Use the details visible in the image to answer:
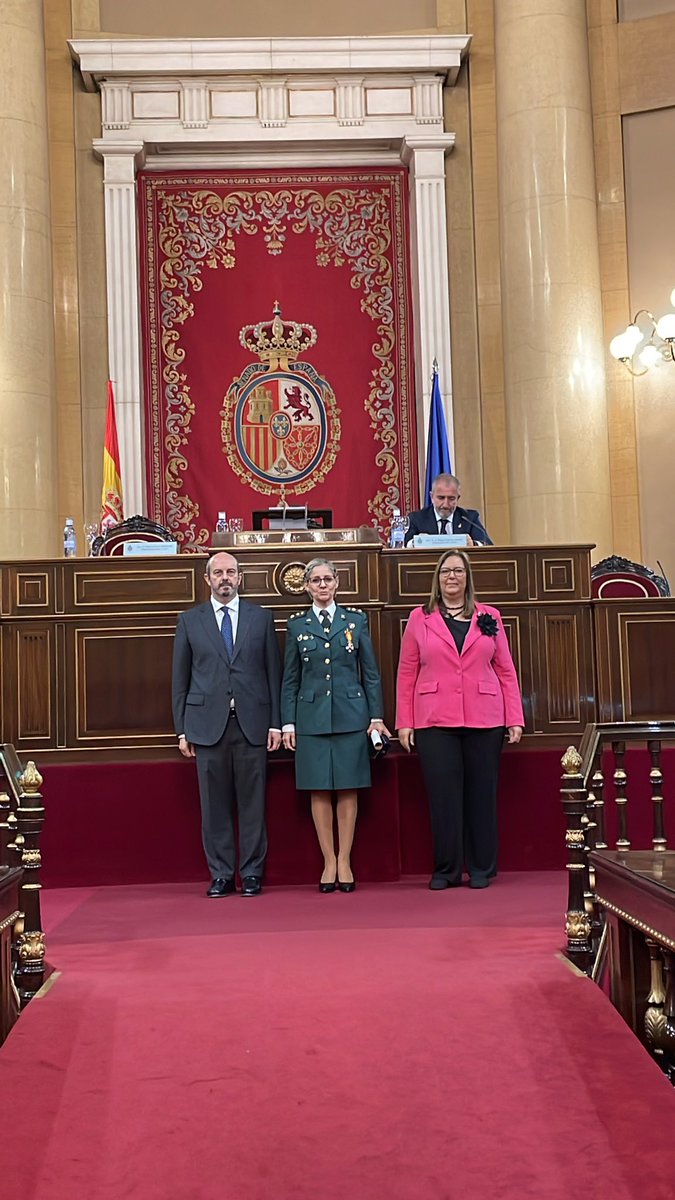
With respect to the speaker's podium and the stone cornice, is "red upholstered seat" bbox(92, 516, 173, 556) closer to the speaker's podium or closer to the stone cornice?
the speaker's podium

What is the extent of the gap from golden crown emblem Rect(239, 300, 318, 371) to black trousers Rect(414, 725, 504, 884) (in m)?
5.19

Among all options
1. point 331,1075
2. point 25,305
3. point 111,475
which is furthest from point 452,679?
point 25,305

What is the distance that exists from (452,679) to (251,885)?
1184mm

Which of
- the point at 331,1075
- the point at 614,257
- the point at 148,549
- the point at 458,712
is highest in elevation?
the point at 614,257

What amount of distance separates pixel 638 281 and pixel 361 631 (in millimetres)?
5327

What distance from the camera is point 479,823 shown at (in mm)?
6238

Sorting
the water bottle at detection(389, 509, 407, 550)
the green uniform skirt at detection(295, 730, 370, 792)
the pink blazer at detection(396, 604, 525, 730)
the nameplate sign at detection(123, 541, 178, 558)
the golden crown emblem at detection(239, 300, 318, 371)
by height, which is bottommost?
the green uniform skirt at detection(295, 730, 370, 792)

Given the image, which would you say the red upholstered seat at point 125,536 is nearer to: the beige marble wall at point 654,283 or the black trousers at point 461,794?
the black trousers at point 461,794

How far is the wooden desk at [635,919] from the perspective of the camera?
11.9ft

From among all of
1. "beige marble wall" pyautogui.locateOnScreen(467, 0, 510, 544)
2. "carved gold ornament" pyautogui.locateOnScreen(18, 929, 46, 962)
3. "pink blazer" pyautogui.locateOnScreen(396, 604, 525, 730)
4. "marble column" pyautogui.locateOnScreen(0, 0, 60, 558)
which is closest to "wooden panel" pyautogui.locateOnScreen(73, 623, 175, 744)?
"pink blazer" pyautogui.locateOnScreen(396, 604, 525, 730)

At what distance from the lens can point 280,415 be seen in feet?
35.7

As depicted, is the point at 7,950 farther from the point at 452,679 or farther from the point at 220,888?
the point at 452,679

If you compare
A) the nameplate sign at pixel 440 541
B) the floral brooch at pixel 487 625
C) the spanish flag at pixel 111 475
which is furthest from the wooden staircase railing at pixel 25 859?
the spanish flag at pixel 111 475

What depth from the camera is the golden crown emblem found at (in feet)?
35.7
